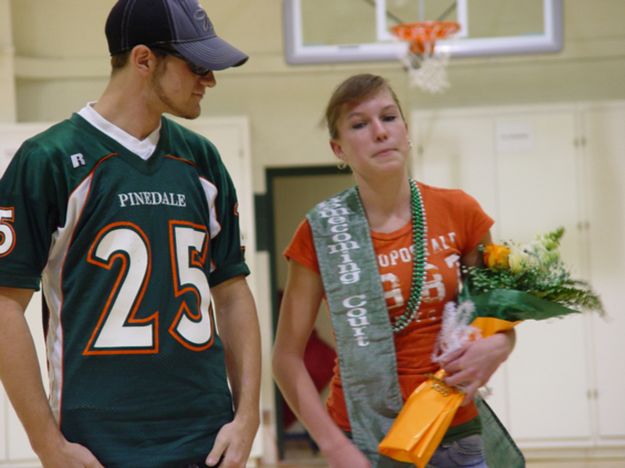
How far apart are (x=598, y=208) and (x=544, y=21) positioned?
55.0 inches

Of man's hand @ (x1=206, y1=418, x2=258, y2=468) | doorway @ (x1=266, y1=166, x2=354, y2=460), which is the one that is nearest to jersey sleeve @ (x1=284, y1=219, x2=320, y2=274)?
man's hand @ (x1=206, y1=418, x2=258, y2=468)

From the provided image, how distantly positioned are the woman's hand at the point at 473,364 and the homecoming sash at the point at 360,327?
15 cm

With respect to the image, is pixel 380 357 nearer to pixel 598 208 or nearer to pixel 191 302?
pixel 191 302

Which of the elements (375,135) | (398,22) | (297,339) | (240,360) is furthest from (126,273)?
(398,22)

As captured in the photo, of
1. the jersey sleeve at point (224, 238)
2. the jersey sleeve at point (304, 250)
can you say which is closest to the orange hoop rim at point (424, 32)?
the jersey sleeve at point (304, 250)

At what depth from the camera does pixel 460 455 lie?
2139 millimetres

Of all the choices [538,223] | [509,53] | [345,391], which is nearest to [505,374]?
[538,223]

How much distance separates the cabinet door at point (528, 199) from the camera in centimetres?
638

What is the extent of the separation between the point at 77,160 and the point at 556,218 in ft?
16.7

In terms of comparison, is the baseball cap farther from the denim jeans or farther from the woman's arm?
the denim jeans

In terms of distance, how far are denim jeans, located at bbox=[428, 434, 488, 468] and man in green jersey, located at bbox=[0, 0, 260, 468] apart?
48cm

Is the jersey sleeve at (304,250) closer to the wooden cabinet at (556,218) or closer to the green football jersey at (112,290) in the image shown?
the green football jersey at (112,290)

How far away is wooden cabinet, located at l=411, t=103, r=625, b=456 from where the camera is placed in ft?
20.9

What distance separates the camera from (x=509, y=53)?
19.3 feet
